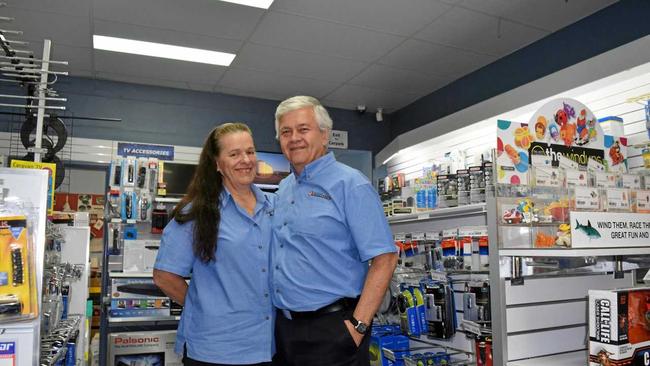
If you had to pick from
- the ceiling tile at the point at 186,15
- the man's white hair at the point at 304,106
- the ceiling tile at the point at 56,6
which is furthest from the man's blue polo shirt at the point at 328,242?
the ceiling tile at the point at 56,6

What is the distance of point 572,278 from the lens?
104 inches

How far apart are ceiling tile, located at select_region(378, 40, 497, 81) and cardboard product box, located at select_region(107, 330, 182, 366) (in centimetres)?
394

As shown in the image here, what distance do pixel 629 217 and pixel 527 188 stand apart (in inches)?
20.3

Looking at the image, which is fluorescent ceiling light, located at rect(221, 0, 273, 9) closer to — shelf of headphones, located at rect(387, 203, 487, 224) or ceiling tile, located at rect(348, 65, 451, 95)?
ceiling tile, located at rect(348, 65, 451, 95)

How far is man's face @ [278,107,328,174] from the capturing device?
2178 mm

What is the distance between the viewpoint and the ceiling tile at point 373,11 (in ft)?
15.0

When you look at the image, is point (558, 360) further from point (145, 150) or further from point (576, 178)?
point (145, 150)

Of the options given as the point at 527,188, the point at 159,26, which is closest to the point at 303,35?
the point at 159,26

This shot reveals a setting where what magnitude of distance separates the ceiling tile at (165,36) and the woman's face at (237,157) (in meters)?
3.47

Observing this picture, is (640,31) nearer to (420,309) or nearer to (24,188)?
(420,309)

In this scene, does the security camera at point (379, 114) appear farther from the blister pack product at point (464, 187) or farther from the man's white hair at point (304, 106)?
the man's white hair at point (304, 106)

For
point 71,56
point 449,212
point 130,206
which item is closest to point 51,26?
point 71,56

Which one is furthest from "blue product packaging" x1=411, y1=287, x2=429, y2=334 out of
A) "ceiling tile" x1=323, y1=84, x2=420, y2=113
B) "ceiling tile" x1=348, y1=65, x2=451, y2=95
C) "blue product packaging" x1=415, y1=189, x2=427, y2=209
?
"ceiling tile" x1=323, y1=84, x2=420, y2=113

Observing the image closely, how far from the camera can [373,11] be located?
15.5ft
